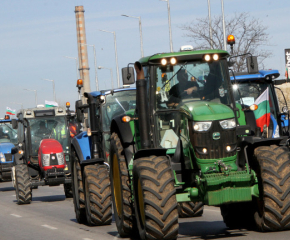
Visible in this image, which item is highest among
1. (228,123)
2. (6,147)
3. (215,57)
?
(215,57)

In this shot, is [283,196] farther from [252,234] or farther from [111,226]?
[111,226]

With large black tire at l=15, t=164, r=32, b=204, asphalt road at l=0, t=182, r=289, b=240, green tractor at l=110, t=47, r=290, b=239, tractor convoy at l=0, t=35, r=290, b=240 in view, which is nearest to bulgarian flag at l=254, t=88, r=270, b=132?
asphalt road at l=0, t=182, r=289, b=240

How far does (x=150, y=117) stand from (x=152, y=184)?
4.63ft

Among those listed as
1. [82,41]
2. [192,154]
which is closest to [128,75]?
[192,154]

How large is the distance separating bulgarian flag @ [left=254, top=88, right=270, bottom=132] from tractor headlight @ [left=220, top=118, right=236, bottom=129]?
324 inches

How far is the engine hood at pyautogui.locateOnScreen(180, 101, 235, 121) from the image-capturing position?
8.69 m

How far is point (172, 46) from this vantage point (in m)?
37.1

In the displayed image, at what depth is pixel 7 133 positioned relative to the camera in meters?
31.0

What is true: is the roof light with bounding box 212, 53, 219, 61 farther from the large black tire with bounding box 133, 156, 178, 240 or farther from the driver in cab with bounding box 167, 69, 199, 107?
the large black tire with bounding box 133, 156, 178, 240

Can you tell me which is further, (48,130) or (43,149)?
(48,130)

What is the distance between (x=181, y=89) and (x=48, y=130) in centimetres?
1224

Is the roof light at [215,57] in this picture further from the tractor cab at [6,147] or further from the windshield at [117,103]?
the tractor cab at [6,147]

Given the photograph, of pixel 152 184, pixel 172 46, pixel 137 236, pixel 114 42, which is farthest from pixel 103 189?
pixel 114 42

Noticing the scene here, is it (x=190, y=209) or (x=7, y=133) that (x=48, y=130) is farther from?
(x=7, y=133)
